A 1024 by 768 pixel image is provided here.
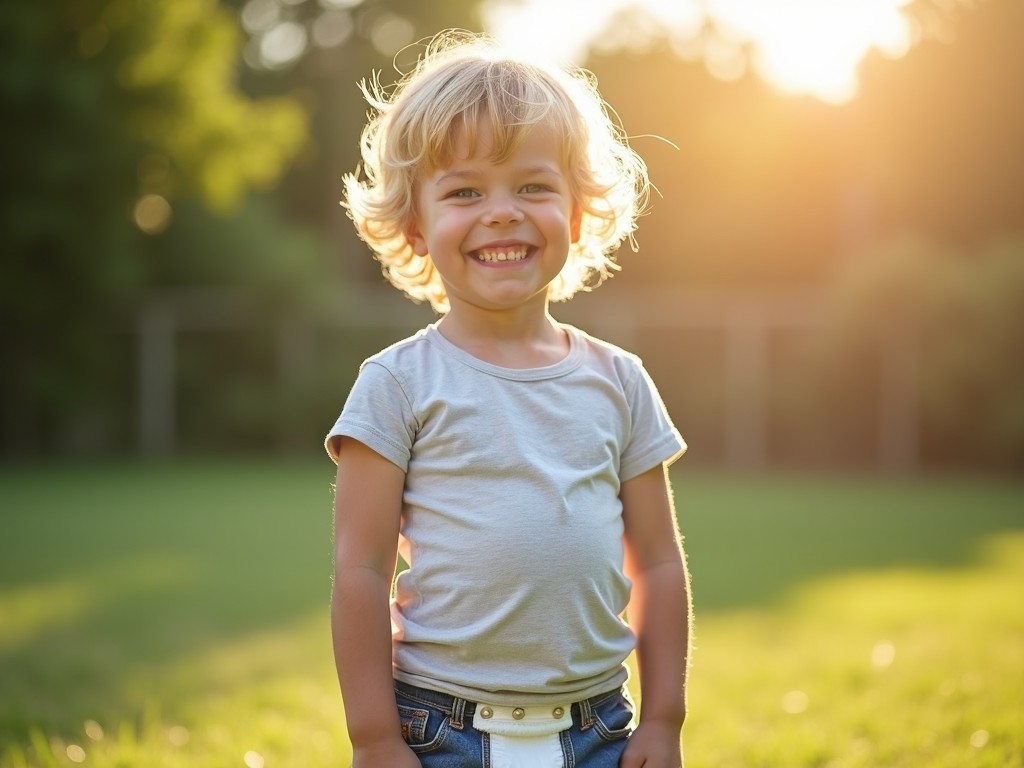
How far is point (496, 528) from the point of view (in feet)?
6.62

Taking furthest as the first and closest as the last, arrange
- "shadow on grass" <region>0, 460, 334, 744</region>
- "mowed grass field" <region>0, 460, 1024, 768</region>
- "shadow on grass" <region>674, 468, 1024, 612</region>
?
"shadow on grass" <region>674, 468, 1024, 612</region> → "shadow on grass" <region>0, 460, 334, 744</region> → "mowed grass field" <region>0, 460, 1024, 768</region>

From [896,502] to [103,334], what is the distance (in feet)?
34.1

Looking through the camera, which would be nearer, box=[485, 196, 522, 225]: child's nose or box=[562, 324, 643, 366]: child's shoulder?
box=[485, 196, 522, 225]: child's nose

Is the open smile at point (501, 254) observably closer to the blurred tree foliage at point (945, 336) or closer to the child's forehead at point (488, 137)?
the child's forehead at point (488, 137)

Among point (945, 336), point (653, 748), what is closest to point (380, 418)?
point (653, 748)

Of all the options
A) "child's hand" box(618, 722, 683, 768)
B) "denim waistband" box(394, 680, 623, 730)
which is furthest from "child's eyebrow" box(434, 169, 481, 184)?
"child's hand" box(618, 722, 683, 768)

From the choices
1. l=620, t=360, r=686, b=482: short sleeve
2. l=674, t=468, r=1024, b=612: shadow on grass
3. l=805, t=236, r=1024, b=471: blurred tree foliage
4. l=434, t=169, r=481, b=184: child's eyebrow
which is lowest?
l=674, t=468, r=1024, b=612: shadow on grass

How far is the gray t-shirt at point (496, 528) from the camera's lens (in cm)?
202

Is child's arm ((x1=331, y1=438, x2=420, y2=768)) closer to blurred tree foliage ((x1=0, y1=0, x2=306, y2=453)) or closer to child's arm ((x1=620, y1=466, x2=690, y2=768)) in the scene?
child's arm ((x1=620, y1=466, x2=690, y2=768))

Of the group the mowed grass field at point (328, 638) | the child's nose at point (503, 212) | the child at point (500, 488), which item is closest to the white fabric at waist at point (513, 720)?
the child at point (500, 488)

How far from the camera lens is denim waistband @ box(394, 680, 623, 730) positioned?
2.03 meters

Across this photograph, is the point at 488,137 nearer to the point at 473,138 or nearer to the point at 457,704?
the point at 473,138

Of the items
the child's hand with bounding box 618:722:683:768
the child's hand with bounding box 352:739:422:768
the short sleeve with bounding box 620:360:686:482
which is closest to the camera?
the child's hand with bounding box 352:739:422:768

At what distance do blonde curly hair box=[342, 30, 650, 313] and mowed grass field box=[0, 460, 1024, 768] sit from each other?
4.64ft
